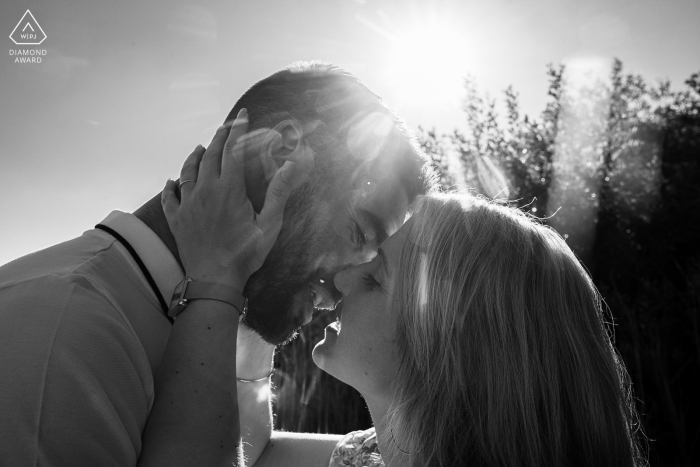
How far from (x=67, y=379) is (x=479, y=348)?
1.34 m

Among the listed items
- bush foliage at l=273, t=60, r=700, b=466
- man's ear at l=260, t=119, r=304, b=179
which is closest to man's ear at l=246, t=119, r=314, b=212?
man's ear at l=260, t=119, r=304, b=179

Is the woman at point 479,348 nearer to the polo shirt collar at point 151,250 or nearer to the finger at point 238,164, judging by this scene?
the polo shirt collar at point 151,250

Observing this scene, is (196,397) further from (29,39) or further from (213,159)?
(29,39)

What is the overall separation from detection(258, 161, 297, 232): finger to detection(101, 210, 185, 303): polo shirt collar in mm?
367

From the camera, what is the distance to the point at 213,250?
194cm

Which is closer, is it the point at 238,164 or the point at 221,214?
the point at 221,214

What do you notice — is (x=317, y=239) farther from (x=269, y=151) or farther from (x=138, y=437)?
(x=138, y=437)

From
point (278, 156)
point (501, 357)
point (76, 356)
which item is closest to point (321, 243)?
point (278, 156)

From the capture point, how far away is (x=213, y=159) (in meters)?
2.18

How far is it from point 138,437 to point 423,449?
97cm

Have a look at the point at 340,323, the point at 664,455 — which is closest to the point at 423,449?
the point at 340,323

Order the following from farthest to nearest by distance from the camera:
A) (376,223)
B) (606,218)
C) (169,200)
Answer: (606,218), (376,223), (169,200)

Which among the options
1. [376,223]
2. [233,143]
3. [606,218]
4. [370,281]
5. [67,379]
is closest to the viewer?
[67,379]

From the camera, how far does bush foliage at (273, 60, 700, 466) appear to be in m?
3.87
